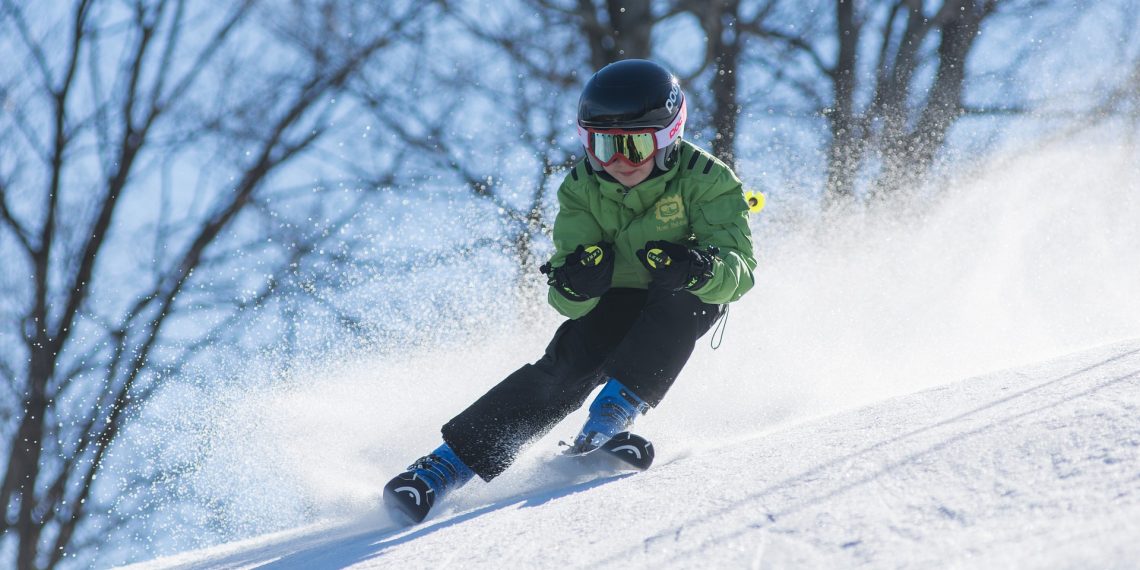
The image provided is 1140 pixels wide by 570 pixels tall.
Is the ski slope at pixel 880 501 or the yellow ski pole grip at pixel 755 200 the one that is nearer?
the ski slope at pixel 880 501

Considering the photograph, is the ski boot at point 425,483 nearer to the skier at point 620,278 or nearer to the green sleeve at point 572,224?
the skier at point 620,278

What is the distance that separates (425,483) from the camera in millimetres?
2652

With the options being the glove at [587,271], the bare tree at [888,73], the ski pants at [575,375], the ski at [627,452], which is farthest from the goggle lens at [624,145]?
the bare tree at [888,73]

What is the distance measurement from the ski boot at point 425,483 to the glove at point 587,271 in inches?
24.2

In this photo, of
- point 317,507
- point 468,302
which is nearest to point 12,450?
point 468,302

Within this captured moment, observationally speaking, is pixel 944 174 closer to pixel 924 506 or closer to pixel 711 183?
pixel 711 183

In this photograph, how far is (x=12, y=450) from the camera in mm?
9125

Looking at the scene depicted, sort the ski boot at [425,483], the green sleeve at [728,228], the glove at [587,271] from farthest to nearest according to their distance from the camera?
the green sleeve at [728,228] < the glove at [587,271] < the ski boot at [425,483]

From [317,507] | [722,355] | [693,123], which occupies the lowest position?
[317,507]

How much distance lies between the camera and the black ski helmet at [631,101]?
290 centimetres

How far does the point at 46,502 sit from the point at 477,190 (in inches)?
217

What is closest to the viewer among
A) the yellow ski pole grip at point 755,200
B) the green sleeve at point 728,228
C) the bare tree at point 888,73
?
the green sleeve at point 728,228

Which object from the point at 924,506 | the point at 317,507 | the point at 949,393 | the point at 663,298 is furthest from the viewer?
the point at 317,507

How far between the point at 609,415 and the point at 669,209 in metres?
0.70
